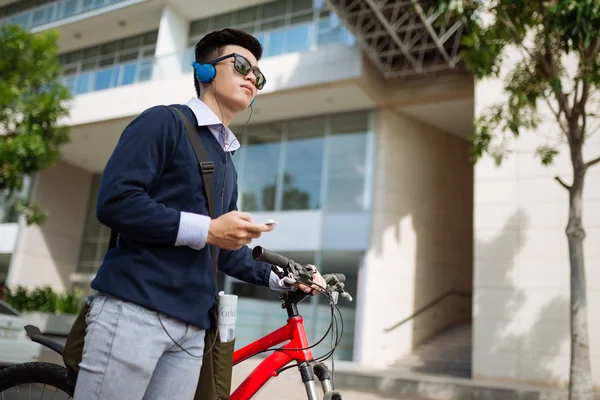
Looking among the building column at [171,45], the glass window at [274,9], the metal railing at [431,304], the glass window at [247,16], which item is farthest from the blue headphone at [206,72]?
the glass window at [247,16]

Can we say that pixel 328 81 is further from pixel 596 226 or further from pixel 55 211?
pixel 55 211

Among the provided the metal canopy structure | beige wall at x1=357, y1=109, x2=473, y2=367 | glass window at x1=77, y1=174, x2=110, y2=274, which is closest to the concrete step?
beige wall at x1=357, y1=109, x2=473, y2=367

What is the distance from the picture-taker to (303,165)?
14906 millimetres

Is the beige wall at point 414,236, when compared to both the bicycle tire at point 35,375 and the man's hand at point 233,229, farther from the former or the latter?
the man's hand at point 233,229

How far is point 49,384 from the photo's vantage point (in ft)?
6.41

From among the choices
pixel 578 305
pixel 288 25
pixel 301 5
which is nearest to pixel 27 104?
pixel 288 25

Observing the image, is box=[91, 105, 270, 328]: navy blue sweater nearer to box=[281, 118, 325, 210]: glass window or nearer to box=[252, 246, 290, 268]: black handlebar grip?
box=[252, 246, 290, 268]: black handlebar grip

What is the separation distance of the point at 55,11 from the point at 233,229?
22.1 metres

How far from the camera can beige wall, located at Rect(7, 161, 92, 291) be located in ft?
68.7

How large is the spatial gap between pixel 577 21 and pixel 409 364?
947cm

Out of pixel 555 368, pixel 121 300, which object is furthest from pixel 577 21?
pixel 555 368

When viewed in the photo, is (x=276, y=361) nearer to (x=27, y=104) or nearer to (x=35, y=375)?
(x=35, y=375)

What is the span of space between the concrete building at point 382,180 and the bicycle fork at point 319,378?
9.40 meters

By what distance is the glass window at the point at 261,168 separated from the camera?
15.2 metres
